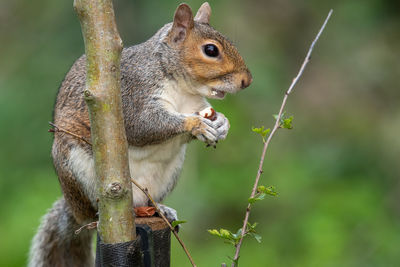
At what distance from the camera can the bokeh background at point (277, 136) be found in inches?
119

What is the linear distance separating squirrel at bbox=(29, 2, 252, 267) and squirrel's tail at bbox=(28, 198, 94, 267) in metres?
0.15

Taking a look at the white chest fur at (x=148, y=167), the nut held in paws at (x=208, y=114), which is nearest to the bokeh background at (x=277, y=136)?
the white chest fur at (x=148, y=167)

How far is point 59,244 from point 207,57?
76 centimetres

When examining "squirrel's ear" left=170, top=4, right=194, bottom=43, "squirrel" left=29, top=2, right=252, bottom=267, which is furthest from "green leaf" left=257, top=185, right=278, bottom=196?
"squirrel's ear" left=170, top=4, right=194, bottom=43

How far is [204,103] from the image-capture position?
71.7 inches

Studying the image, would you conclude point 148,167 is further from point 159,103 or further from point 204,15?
point 204,15

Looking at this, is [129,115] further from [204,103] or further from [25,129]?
[25,129]

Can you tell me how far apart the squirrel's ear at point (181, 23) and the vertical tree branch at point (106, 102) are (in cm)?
53

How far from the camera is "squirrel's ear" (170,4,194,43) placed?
172cm

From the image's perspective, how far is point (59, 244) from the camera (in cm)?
202

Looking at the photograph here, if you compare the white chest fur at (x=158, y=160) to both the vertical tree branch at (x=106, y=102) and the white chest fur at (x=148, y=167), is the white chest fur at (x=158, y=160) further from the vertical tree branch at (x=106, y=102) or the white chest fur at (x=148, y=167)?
the vertical tree branch at (x=106, y=102)

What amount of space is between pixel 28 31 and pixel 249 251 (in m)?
1.95

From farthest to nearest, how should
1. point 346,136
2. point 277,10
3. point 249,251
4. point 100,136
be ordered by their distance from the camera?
point 277,10, point 346,136, point 249,251, point 100,136

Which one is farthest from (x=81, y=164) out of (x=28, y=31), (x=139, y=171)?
(x=28, y=31)
